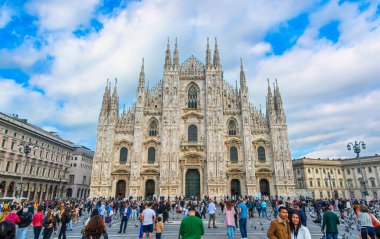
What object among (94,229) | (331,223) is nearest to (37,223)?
(94,229)

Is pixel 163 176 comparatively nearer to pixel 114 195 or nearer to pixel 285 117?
pixel 114 195

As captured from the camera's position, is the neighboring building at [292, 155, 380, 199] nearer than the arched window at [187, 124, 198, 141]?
No

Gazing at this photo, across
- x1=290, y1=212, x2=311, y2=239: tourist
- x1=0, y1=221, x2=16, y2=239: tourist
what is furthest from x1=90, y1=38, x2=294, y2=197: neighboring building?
x1=0, y1=221, x2=16, y2=239: tourist

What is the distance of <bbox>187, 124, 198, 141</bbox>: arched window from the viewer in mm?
38344

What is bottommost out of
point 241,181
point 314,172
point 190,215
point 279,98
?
point 190,215

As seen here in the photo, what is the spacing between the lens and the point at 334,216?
8.34 m

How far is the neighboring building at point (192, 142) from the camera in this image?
35562 mm

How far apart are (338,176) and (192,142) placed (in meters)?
44.3

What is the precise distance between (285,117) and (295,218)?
34.9 metres

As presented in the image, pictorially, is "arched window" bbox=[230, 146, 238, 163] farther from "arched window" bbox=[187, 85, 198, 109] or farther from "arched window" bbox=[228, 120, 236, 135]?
"arched window" bbox=[187, 85, 198, 109]

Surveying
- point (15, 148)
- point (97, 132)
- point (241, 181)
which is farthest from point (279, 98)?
point (15, 148)

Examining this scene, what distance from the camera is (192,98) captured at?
1587 inches

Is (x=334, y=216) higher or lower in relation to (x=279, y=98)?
lower

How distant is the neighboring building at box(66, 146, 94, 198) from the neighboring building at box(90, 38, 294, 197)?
2513 centimetres
